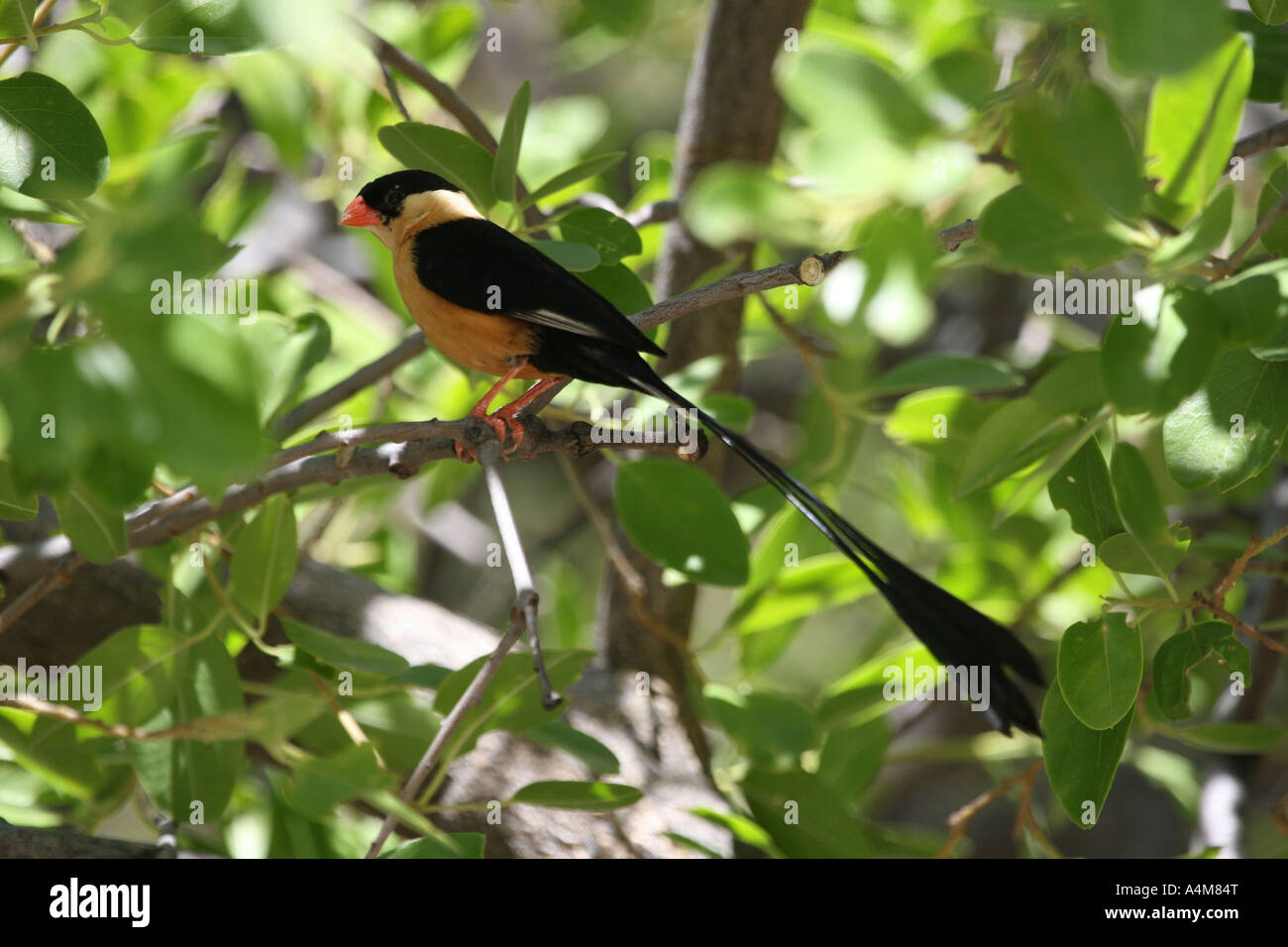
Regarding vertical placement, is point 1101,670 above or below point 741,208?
below

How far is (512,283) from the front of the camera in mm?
1666

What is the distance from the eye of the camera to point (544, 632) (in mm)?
3535

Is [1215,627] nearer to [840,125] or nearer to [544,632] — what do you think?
[840,125]

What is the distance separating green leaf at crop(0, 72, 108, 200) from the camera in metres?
1.33

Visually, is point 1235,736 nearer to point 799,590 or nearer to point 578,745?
point 799,590

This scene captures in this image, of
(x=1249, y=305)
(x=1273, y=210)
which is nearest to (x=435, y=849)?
(x=1249, y=305)

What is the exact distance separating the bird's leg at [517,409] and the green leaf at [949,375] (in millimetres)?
627

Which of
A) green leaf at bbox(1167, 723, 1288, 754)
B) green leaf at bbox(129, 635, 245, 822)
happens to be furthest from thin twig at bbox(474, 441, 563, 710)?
green leaf at bbox(1167, 723, 1288, 754)

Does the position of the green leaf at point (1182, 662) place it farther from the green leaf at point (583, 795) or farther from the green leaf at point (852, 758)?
the green leaf at point (852, 758)

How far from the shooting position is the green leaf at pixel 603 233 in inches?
67.4

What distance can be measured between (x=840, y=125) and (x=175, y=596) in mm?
1280

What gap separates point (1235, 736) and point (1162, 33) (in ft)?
4.74

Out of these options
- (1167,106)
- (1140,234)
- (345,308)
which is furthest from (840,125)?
(345,308)

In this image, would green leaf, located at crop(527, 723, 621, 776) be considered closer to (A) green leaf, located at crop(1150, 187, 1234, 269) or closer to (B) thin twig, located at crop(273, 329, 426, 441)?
(B) thin twig, located at crop(273, 329, 426, 441)
